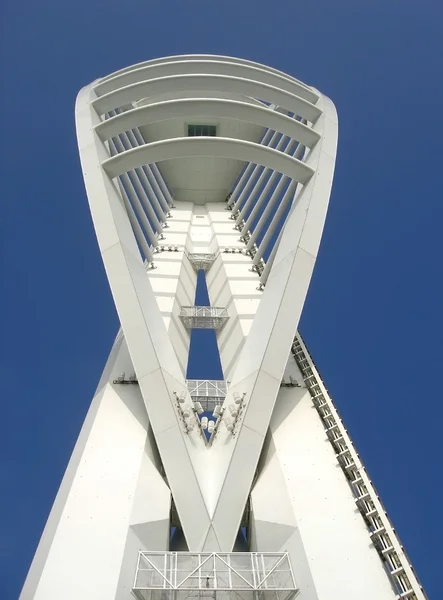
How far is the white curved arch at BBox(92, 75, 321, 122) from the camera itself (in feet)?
57.0

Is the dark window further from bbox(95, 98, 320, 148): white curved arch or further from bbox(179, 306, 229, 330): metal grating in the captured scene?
bbox(179, 306, 229, 330): metal grating

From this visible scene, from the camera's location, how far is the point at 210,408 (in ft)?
51.2

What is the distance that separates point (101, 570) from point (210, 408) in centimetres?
743

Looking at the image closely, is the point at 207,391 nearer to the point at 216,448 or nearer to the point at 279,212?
the point at 216,448

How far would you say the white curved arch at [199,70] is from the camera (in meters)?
20.5

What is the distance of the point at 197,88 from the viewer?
688 inches

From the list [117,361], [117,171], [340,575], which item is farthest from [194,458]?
[117,171]

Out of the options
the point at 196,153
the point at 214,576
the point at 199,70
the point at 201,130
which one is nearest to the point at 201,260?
the point at 199,70

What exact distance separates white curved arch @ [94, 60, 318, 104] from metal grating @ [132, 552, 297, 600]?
18.2m

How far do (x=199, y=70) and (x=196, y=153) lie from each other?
10.1 meters

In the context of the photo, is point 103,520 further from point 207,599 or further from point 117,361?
point 117,361

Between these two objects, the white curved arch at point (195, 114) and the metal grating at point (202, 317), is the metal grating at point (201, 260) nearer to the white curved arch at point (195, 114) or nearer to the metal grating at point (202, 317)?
the metal grating at point (202, 317)

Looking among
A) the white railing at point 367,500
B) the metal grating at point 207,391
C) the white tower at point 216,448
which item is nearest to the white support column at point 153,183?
the white tower at point 216,448

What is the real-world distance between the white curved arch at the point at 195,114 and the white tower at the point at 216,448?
6 centimetres
